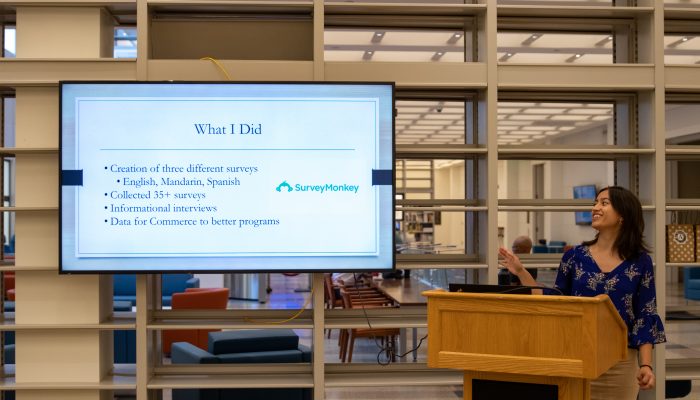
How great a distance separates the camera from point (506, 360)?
2.68 m

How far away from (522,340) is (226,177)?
217cm

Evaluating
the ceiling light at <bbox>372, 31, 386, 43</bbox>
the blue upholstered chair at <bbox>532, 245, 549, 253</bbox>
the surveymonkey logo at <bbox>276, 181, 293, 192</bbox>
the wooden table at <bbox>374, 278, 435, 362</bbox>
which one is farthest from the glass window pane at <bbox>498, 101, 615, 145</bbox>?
the surveymonkey logo at <bbox>276, 181, 293, 192</bbox>

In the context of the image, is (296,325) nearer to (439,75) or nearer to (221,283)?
(439,75)

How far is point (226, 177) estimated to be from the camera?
4254 millimetres

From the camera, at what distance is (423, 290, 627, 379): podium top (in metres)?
2.62

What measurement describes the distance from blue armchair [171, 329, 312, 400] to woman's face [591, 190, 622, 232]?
2.39 m

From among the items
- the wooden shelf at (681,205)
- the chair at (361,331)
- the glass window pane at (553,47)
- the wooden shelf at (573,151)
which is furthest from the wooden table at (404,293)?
the glass window pane at (553,47)

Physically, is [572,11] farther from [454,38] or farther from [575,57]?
[575,57]

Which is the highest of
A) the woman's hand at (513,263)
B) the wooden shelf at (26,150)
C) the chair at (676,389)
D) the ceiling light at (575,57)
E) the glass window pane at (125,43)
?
the ceiling light at (575,57)

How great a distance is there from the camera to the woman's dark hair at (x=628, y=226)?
3.29 meters

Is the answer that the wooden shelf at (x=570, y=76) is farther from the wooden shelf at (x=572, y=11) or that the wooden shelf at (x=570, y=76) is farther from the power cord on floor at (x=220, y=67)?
the power cord on floor at (x=220, y=67)

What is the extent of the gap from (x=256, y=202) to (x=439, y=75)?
4.55 ft

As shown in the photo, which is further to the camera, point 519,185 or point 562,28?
point 519,185

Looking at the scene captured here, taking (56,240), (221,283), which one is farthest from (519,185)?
(56,240)
